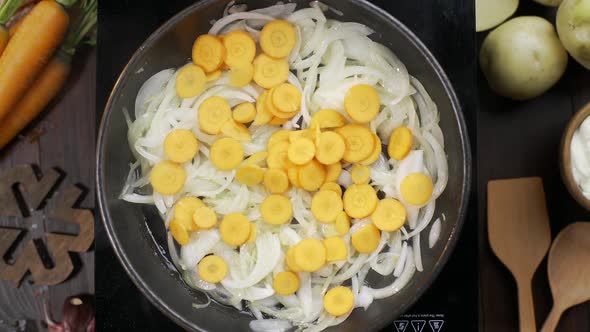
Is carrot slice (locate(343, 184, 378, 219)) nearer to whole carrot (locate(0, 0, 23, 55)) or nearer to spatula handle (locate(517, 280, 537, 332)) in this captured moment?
spatula handle (locate(517, 280, 537, 332))

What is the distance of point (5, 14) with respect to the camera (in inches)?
60.9

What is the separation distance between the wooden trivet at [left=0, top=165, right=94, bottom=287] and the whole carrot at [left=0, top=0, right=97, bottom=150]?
114 millimetres

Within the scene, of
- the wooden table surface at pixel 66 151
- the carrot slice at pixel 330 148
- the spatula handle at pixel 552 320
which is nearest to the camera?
the carrot slice at pixel 330 148

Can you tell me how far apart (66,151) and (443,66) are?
3.09 feet

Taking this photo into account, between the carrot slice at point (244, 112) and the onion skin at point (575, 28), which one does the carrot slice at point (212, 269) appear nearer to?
the carrot slice at point (244, 112)

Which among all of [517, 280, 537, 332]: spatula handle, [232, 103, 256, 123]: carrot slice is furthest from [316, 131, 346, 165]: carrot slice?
[517, 280, 537, 332]: spatula handle

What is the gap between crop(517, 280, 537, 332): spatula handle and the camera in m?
1.48

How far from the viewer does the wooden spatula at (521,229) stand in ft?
4.89

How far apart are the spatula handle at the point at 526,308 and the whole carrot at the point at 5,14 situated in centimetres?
138

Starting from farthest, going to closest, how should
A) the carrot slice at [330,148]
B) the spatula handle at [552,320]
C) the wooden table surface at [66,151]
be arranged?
the wooden table surface at [66,151]
the spatula handle at [552,320]
the carrot slice at [330,148]

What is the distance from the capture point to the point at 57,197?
1580 millimetres

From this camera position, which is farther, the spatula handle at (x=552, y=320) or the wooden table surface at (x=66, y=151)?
the wooden table surface at (x=66, y=151)

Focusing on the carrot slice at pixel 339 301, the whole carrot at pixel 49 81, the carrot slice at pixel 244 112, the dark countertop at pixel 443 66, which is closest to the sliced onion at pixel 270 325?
the carrot slice at pixel 339 301

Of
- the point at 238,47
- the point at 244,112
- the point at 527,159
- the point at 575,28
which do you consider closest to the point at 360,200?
the point at 244,112
